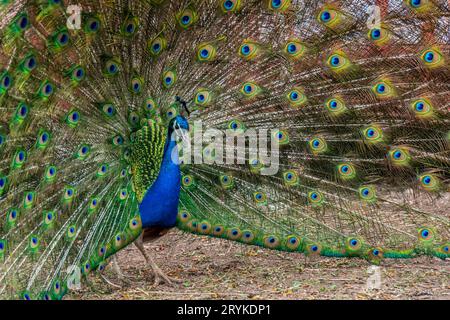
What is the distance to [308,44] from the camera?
3826 mm

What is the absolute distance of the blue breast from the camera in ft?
12.2

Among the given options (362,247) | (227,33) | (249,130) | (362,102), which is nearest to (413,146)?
(362,102)

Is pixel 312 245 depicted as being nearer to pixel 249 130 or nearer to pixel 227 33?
pixel 249 130

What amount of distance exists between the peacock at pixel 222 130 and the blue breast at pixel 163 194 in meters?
0.01

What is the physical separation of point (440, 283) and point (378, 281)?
41 cm

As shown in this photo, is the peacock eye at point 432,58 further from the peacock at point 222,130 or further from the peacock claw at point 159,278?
the peacock claw at point 159,278

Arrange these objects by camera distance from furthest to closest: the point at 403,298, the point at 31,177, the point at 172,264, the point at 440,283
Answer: the point at 172,264
the point at 440,283
the point at 403,298
the point at 31,177

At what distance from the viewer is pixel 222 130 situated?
3.92 metres

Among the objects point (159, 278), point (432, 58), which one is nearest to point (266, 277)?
point (159, 278)

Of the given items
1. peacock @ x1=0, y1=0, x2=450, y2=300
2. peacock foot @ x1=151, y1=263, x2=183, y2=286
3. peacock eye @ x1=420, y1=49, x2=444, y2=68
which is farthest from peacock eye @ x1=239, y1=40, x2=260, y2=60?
peacock foot @ x1=151, y1=263, x2=183, y2=286

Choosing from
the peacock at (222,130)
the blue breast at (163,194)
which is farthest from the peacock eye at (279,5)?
the blue breast at (163,194)

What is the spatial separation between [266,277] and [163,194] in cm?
103

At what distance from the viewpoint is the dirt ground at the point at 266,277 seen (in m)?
3.80

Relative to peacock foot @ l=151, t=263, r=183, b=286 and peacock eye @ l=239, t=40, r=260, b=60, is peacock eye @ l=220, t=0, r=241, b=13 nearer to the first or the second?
peacock eye @ l=239, t=40, r=260, b=60
